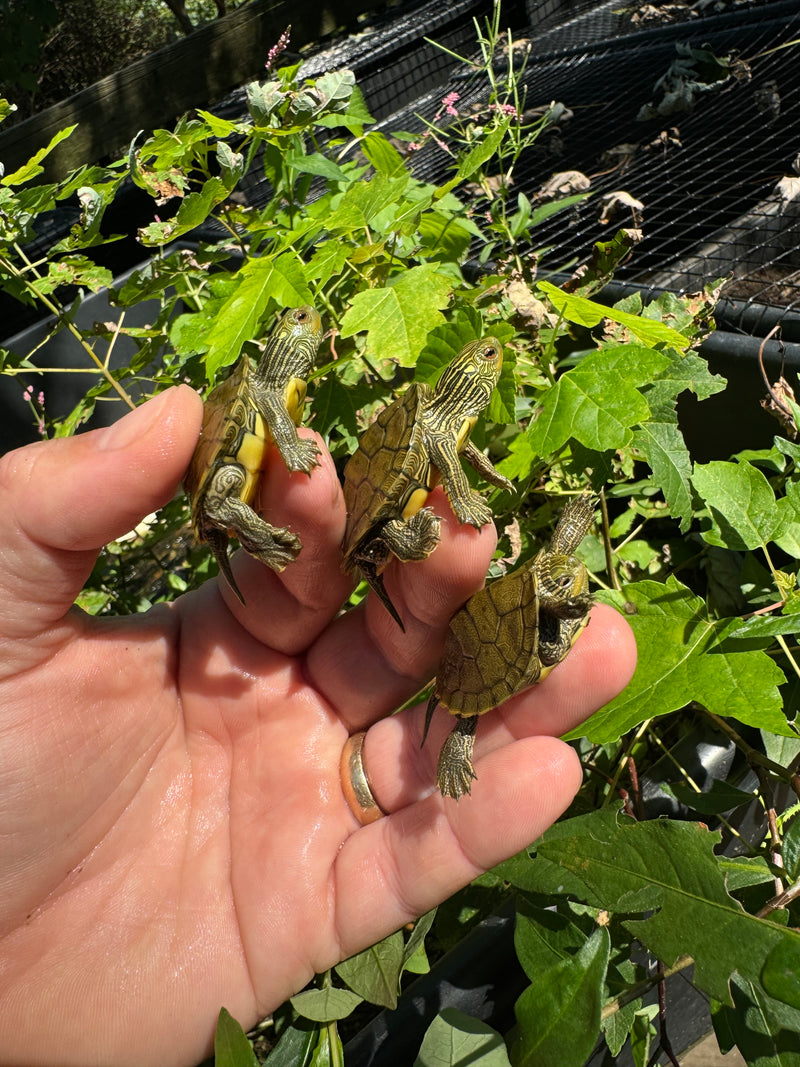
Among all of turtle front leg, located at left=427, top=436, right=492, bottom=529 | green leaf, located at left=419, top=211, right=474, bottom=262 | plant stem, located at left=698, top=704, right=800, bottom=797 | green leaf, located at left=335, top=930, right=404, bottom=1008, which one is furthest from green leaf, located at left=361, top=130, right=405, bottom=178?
green leaf, located at left=335, top=930, right=404, bottom=1008

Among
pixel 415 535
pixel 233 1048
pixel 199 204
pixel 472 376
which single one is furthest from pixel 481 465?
pixel 233 1048

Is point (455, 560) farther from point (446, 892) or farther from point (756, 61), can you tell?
point (756, 61)

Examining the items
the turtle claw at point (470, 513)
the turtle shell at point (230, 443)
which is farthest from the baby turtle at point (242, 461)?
the turtle claw at point (470, 513)

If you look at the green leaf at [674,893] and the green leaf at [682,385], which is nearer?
the green leaf at [674,893]

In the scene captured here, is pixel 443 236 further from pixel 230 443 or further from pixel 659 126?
pixel 659 126

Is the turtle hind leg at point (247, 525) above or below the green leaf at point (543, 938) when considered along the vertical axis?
above

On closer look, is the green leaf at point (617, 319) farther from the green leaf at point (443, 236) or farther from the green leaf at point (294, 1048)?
the green leaf at point (294, 1048)
